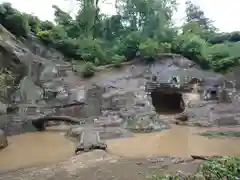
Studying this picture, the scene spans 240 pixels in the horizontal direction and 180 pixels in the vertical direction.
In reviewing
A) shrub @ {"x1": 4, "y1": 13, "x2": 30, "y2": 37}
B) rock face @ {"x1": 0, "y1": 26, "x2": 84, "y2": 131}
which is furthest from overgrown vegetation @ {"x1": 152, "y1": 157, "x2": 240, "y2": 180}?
shrub @ {"x1": 4, "y1": 13, "x2": 30, "y2": 37}

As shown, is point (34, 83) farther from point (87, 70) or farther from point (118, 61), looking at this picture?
point (118, 61)

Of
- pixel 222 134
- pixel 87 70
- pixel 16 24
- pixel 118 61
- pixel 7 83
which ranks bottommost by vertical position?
pixel 222 134

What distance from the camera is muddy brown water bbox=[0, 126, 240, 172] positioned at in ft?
22.0

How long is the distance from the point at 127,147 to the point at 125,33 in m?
16.6

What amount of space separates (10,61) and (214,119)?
991 centimetres

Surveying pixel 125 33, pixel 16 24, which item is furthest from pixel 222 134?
pixel 125 33

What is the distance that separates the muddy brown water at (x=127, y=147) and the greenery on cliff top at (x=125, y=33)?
7303 millimetres

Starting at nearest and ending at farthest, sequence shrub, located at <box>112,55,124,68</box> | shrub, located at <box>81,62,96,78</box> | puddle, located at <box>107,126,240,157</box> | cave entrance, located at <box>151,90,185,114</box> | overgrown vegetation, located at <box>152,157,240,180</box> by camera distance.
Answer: overgrown vegetation, located at <box>152,157,240,180</box> → puddle, located at <box>107,126,240,157</box> → shrub, located at <box>81,62,96,78</box> → shrub, located at <box>112,55,124,68</box> → cave entrance, located at <box>151,90,185,114</box>

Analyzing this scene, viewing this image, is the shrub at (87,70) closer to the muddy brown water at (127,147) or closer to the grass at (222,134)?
the muddy brown water at (127,147)

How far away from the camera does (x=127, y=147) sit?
783 centimetres

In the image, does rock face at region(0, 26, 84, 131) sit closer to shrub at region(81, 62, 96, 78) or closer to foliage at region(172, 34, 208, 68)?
shrub at region(81, 62, 96, 78)

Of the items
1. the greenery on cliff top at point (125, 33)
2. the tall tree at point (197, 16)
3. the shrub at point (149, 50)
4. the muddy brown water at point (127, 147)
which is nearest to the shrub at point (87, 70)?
the greenery on cliff top at point (125, 33)

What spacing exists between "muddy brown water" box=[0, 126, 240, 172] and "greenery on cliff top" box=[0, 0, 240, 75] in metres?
7.30

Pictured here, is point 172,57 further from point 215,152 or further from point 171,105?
point 215,152
